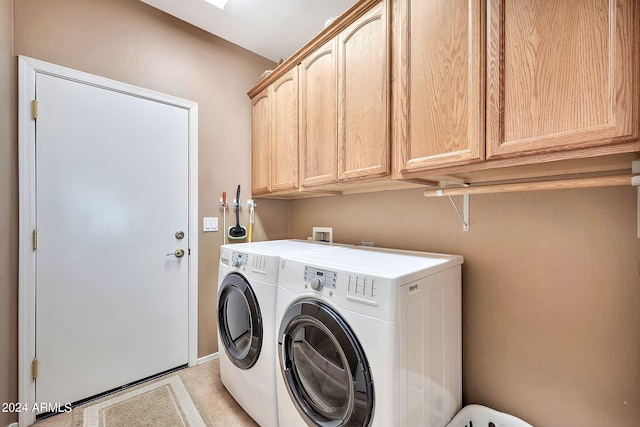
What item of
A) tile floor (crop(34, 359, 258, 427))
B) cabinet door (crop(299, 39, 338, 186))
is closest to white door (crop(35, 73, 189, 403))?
tile floor (crop(34, 359, 258, 427))

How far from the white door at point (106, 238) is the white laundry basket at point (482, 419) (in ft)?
6.25

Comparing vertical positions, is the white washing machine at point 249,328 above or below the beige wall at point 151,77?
below

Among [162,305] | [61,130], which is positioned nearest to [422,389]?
[162,305]

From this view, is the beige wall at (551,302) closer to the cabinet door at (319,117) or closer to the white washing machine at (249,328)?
the cabinet door at (319,117)

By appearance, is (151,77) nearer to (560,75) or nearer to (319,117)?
(319,117)

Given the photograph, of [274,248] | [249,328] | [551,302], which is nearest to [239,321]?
[249,328]

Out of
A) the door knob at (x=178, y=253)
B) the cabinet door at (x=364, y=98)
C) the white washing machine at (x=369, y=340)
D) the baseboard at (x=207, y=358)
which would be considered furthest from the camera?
the baseboard at (x=207, y=358)

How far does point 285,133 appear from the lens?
2016 mm

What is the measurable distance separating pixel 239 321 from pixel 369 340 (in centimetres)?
98

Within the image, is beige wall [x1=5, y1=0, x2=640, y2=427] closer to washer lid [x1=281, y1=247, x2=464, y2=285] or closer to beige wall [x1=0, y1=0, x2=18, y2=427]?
beige wall [x1=0, y1=0, x2=18, y2=427]

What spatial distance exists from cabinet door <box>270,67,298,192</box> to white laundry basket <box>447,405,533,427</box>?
5.13ft

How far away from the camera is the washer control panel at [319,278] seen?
1106 millimetres

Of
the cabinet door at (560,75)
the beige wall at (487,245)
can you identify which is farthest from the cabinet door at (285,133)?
the cabinet door at (560,75)

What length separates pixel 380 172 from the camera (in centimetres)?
137
